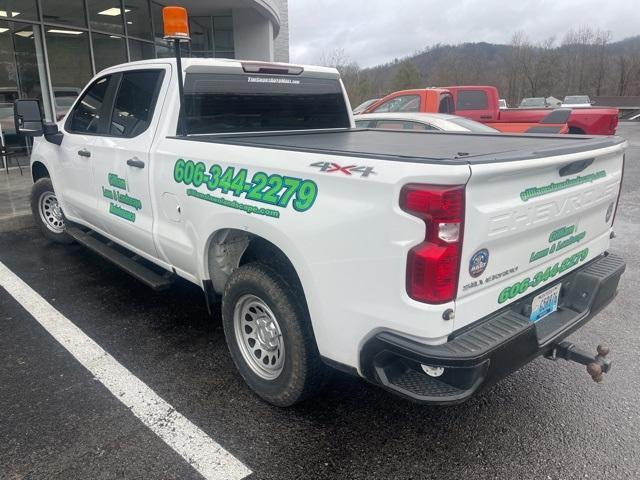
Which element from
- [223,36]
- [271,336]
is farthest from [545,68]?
[271,336]

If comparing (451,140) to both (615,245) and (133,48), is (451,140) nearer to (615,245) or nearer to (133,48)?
(615,245)

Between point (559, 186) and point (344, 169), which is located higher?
point (344, 169)

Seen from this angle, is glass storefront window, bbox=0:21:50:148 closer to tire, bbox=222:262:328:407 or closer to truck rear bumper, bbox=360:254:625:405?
tire, bbox=222:262:328:407

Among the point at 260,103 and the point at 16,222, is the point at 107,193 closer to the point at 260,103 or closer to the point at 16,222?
the point at 260,103

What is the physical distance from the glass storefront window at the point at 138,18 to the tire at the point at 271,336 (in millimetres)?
13839

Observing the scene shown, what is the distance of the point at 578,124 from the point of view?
988 cm

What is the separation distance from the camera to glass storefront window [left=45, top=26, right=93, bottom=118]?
12016mm

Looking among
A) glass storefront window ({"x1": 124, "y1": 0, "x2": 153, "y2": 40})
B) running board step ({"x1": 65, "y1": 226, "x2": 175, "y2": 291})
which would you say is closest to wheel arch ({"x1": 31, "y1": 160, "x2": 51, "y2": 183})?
running board step ({"x1": 65, "y1": 226, "x2": 175, "y2": 291})

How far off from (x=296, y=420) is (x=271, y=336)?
48 centimetres

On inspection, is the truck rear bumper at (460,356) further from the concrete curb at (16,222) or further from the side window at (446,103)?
the side window at (446,103)

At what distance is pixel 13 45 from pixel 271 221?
1179cm

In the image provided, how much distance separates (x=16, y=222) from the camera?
6941 millimetres

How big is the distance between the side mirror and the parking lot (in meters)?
1.95

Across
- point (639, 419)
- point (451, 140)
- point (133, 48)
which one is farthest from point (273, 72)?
point (133, 48)
